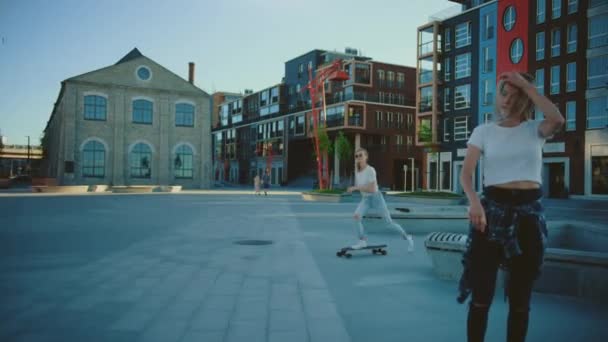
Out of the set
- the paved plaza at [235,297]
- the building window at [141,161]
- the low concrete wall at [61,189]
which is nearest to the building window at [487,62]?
the building window at [141,161]

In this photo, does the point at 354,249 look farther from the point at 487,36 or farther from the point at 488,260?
the point at 487,36

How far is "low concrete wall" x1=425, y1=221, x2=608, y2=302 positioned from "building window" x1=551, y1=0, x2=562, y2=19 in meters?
33.6

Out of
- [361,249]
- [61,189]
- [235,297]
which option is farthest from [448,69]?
[235,297]

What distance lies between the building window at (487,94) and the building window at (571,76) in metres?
6.20

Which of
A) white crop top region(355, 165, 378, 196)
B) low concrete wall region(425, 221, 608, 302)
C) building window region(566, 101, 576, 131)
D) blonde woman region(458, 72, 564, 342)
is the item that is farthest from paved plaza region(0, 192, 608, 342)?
building window region(566, 101, 576, 131)

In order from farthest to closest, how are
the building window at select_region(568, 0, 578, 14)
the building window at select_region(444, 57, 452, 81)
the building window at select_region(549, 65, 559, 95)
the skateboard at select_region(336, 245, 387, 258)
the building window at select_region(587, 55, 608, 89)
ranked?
the building window at select_region(444, 57, 452, 81) < the building window at select_region(549, 65, 559, 95) < the building window at select_region(568, 0, 578, 14) < the building window at select_region(587, 55, 608, 89) < the skateboard at select_region(336, 245, 387, 258)

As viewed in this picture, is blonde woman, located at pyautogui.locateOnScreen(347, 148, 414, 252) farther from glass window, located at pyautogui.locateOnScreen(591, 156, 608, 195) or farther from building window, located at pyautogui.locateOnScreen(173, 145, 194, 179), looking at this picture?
building window, located at pyautogui.locateOnScreen(173, 145, 194, 179)

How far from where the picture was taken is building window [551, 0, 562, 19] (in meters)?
34.1

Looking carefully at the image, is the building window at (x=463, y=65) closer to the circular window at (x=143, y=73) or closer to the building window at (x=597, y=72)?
the building window at (x=597, y=72)

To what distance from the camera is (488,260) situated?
303 centimetres

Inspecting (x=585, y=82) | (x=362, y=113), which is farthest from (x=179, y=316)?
(x=362, y=113)

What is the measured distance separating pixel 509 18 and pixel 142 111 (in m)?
33.2

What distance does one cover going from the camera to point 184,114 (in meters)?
46.5

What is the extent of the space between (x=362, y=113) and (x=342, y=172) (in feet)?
25.3
